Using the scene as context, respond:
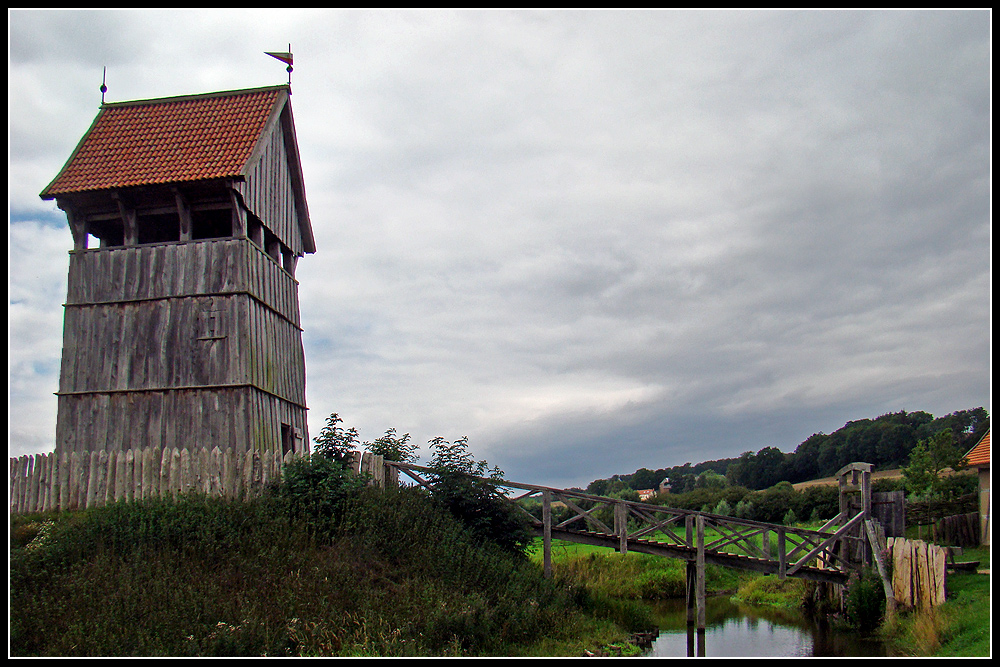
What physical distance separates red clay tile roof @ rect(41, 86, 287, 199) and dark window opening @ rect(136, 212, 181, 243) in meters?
1.53

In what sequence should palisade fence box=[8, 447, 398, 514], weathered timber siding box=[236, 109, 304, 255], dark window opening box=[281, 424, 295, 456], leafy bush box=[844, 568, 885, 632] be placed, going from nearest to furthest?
palisade fence box=[8, 447, 398, 514] → leafy bush box=[844, 568, 885, 632] → weathered timber siding box=[236, 109, 304, 255] → dark window opening box=[281, 424, 295, 456]

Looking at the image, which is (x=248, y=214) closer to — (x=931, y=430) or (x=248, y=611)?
(x=248, y=611)

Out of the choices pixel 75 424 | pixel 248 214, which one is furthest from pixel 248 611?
→ pixel 248 214

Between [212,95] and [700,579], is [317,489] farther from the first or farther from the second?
[212,95]

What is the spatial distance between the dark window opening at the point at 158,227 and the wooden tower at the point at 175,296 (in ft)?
0.59

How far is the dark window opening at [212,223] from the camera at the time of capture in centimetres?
2158

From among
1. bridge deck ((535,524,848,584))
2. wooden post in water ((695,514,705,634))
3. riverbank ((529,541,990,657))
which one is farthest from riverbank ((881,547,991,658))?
wooden post in water ((695,514,705,634))

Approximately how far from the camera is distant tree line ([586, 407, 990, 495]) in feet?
195

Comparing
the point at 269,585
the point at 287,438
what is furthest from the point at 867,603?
the point at 287,438

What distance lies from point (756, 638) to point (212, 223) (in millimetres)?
19416

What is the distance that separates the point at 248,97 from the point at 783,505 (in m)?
38.0

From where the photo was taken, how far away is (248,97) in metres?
22.5

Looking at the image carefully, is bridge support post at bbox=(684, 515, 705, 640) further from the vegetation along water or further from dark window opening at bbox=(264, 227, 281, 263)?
dark window opening at bbox=(264, 227, 281, 263)

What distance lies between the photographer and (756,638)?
781 inches
